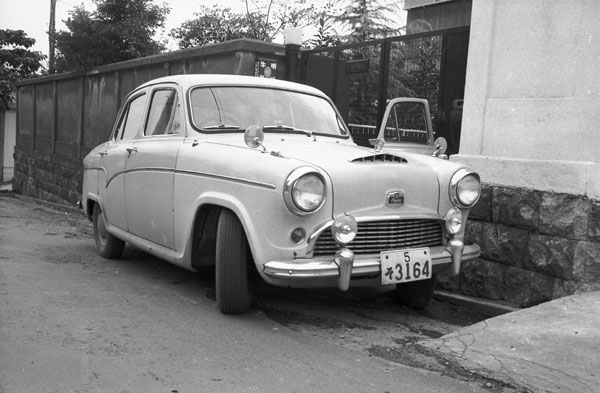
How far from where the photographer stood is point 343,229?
3.75 m

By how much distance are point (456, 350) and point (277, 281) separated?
3.58 feet

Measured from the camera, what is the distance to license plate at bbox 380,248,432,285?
3.88 metres

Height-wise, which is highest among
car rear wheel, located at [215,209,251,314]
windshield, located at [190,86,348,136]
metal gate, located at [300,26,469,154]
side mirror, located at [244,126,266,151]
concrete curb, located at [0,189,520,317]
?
metal gate, located at [300,26,469,154]

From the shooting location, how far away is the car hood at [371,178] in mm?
3855

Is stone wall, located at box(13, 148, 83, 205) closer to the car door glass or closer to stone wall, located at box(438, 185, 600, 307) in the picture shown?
the car door glass

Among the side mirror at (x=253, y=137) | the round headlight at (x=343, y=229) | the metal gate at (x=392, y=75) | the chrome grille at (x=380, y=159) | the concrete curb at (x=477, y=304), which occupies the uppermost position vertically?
the metal gate at (x=392, y=75)

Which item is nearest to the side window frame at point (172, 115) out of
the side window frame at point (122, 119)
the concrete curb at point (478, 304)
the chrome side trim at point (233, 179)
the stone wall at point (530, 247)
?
the chrome side trim at point (233, 179)

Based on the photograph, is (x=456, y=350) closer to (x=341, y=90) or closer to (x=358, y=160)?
(x=358, y=160)

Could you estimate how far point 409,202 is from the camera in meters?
4.10

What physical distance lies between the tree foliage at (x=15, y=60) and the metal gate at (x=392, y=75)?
715 inches

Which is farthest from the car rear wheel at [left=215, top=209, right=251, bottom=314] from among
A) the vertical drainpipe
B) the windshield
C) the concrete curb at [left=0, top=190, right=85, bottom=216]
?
the concrete curb at [left=0, top=190, right=85, bottom=216]

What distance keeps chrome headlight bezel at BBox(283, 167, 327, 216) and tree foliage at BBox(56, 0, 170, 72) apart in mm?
13799

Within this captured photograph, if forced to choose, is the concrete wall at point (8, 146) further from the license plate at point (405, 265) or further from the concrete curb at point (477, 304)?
the license plate at point (405, 265)

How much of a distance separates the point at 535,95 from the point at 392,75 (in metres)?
2.10
